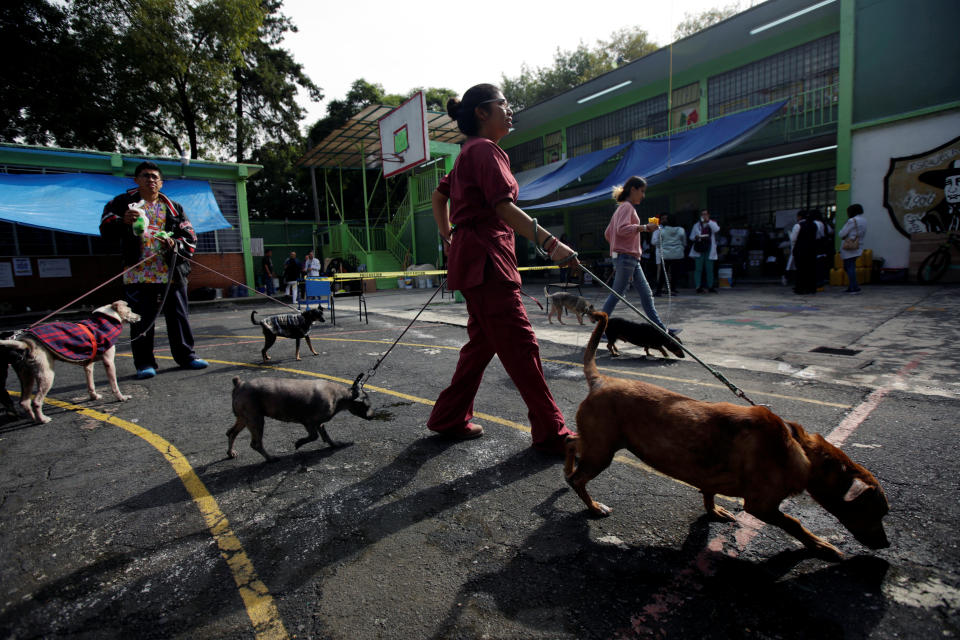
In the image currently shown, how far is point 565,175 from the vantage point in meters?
16.1

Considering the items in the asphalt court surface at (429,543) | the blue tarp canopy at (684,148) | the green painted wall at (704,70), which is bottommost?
the asphalt court surface at (429,543)

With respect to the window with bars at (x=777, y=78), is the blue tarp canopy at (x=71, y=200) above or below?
below

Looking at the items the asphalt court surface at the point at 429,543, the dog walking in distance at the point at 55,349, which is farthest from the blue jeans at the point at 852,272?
the dog walking in distance at the point at 55,349

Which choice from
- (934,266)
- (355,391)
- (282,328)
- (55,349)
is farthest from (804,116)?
(55,349)

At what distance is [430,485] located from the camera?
2.54 metres

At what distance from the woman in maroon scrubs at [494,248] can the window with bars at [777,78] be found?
15.0m

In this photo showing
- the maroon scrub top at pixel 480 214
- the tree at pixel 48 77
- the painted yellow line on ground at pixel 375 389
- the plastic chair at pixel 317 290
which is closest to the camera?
the maroon scrub top at pixel 480 214

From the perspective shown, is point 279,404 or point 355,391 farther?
point 355,391

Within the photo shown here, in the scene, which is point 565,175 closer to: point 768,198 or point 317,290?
point 768,198

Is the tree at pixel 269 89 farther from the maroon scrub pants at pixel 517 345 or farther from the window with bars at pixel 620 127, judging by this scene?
the maroon scrub pants at pixel 517 345

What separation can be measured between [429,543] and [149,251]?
4726 mm

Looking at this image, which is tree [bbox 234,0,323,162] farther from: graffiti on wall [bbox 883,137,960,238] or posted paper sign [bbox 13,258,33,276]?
graffiti on wall [bbox 883,137,960,238]

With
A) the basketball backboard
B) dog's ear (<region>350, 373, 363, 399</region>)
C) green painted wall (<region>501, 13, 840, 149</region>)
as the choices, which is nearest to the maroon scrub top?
dog's ear (<region>350, 373, 363, 399</region>)

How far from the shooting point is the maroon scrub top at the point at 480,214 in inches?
101
